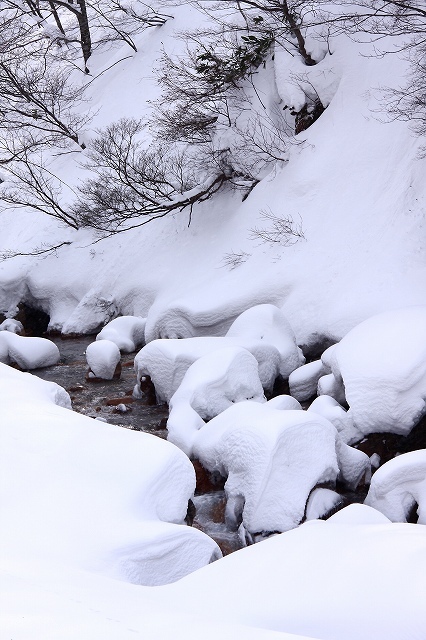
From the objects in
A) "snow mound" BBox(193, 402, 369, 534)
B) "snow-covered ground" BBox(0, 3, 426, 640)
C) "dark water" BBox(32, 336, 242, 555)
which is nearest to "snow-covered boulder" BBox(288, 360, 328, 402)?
"snow-covered ground" BBox(0, 3, 426, 640)

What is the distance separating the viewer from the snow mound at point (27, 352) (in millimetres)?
11938

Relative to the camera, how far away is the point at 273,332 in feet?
33.3

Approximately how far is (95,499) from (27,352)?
7852mm

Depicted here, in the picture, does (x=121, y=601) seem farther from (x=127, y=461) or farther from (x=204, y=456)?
(x=204, y=456)

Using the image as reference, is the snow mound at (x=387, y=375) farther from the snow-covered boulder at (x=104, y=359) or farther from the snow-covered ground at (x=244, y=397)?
the snow-covered boulder at (x=104, y=359)

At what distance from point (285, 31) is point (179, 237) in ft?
14.3

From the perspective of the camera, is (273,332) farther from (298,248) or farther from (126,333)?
(126,333)

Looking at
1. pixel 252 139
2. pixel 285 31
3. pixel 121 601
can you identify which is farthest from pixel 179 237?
pixel 121 601

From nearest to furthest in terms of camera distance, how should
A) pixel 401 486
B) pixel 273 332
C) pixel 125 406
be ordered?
pixel 401 486 < pixel 125 406 < pixel 273 332

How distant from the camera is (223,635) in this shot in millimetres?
2424

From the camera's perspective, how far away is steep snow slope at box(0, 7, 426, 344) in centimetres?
1075

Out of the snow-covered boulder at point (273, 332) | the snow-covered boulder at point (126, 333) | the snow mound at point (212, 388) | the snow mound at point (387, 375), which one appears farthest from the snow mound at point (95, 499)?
the snow-covered boulder at point (126, 333)

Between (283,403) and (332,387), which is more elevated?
(283,403)

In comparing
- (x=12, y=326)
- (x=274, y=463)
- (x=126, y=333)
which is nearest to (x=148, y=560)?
(x=274, y=463)
